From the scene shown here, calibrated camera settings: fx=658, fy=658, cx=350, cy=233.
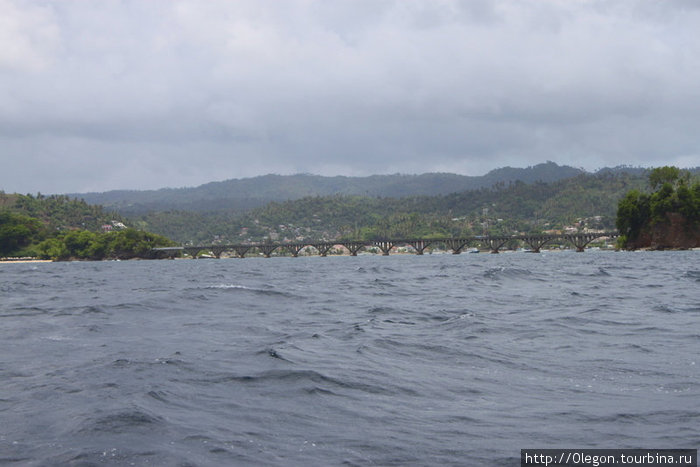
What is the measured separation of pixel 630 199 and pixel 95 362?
14867 centimetres

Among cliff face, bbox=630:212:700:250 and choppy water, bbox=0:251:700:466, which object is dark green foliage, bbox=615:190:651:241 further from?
choppy water, bbox=0:251:700:466

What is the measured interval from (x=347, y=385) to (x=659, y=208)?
465ft

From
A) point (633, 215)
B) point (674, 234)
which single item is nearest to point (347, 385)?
point (674, 234)

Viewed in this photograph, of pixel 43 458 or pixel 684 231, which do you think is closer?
pixel 43 458

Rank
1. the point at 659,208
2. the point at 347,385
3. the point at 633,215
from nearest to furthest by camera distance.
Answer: the point at 347,385 → the point at 659,208 → the point at 633,215

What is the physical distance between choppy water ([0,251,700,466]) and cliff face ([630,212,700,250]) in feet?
401

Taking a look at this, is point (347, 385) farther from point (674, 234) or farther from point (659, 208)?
point (674, 234)

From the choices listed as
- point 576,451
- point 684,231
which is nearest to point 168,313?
point 576,451

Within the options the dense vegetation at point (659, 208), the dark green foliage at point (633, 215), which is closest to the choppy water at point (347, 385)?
the dense vegetation at point (659, 208)

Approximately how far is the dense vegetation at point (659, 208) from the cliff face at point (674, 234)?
0.21 metres

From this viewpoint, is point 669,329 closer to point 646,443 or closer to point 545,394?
point 545,394

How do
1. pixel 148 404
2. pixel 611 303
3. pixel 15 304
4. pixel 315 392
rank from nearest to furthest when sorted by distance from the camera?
pixel 148 404 → pixel 315 392 → pixel 611 303 → pixel 15 304

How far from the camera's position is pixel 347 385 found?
14727 mm

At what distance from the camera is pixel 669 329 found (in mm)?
21875
